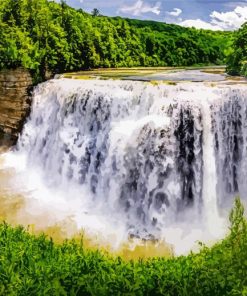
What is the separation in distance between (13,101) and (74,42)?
Answer: 3890mm

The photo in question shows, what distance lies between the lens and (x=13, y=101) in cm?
1555

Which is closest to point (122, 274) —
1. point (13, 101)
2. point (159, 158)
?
point (159, 158)

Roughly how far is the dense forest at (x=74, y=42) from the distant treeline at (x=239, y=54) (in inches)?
13.0

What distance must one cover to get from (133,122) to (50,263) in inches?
270

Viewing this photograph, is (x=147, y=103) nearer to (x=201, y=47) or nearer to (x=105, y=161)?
(x=105, y=161)

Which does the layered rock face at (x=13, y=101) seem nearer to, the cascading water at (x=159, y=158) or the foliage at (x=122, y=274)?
the cascading water at (x=159, y=158)

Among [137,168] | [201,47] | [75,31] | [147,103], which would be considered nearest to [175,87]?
[147,103]

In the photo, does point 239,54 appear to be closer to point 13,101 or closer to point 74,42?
point 74,42

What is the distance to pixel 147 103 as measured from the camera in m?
13.3

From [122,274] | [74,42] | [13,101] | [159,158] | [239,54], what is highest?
[74,42]

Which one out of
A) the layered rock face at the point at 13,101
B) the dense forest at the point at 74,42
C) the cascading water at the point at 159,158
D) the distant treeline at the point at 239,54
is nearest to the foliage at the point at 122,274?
the cascading water at the point at 159,158

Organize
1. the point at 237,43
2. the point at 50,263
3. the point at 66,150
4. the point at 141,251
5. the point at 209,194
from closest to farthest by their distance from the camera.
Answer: the point at 50,263
the point at 141,251
the point at 209,194
the point at 66,150
the point at 237,43

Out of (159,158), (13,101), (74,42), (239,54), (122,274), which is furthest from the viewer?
(74,42)

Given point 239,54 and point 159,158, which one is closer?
point 159,158
